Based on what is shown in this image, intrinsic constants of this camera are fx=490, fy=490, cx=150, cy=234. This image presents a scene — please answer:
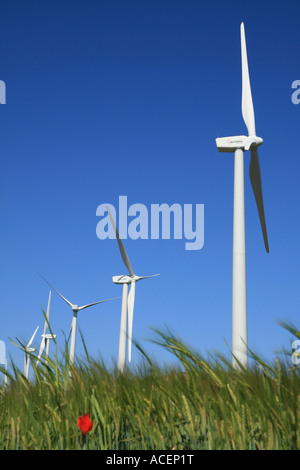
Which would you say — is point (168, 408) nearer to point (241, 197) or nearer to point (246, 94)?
point (241, 197)

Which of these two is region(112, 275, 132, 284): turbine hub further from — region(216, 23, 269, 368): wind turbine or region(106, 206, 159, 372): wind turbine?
region(216, 23, 269, 368): wind turbine

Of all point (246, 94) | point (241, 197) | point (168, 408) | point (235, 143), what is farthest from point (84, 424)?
point (246, 94)

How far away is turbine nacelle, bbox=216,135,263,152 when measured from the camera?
1764 cm

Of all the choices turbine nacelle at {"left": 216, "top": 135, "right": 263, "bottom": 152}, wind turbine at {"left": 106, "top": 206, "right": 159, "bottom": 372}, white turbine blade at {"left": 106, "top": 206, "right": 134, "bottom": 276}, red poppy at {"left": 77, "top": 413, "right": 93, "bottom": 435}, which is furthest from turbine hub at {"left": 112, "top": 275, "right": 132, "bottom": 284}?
red poppy at {"left": 77, "top": 413, "right": 93, "bottom": 435}

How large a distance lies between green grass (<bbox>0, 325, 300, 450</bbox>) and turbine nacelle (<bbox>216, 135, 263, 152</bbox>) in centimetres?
1323

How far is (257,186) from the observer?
62.8 ft

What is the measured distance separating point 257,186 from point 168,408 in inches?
603

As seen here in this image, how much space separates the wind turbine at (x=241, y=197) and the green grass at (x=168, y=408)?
5079mm

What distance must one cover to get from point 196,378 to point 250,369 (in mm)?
574

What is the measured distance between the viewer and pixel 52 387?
538 centimetres

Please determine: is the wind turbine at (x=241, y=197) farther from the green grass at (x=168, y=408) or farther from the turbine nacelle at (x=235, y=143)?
the green grass at (x=168, y=408)

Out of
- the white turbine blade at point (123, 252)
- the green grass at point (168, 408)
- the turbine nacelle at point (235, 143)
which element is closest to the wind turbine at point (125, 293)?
the white turbine blade at point (123, 252)

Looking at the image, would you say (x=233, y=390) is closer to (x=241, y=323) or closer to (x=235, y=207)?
(x=241, y=323)

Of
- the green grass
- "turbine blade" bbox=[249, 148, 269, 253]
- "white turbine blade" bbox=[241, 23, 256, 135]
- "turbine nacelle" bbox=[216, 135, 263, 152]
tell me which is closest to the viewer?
the green grass
